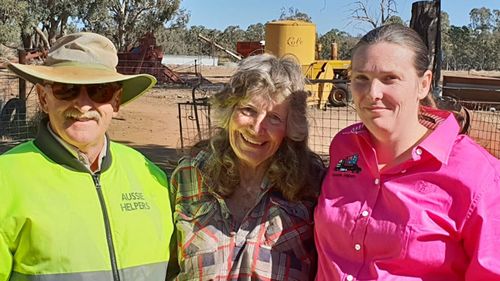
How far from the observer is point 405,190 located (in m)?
2.11

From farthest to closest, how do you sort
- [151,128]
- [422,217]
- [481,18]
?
[481,18] → [151,128] → [422,217]

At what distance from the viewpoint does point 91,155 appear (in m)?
2.22

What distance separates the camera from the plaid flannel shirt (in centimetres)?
243

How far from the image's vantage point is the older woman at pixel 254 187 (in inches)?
96.4

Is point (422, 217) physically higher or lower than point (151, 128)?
higher

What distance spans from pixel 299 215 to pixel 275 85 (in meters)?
0.56

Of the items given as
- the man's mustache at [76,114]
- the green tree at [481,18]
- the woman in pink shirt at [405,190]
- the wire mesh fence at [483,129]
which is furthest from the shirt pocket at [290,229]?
the green tree at [481,18]

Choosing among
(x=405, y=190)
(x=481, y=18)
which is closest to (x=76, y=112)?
(x=405, y=190)

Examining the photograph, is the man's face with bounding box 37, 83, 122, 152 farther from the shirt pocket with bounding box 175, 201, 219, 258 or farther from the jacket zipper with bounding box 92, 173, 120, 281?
the shirt pocket with bounding box 175, 201, 219, 258

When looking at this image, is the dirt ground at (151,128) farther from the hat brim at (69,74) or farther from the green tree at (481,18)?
the green tree at (481,18)

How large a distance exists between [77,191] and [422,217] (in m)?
1.19

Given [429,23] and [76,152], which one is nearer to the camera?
[76,152]

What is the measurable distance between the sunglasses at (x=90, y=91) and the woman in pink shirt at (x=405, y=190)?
35.8 inches

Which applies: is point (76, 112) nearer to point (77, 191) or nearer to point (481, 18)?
point (77, 191)
